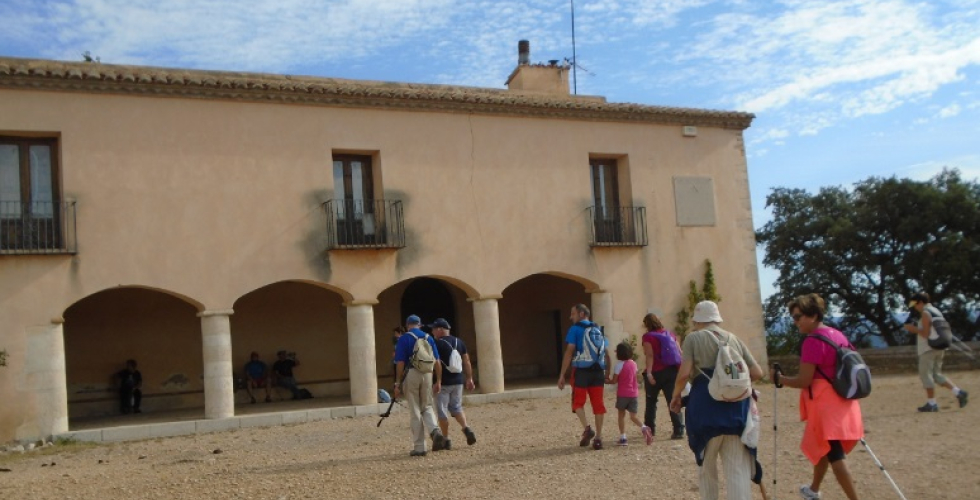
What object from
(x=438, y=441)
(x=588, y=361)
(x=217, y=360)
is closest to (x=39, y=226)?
(x=217, y=360)

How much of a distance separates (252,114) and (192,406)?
588 cm

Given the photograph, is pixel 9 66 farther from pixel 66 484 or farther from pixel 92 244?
pixel 66 484

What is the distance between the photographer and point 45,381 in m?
13.7

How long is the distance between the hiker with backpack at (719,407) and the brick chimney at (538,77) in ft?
50.3

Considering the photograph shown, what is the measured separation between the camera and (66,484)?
31.5 feet

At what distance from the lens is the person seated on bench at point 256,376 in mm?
17953

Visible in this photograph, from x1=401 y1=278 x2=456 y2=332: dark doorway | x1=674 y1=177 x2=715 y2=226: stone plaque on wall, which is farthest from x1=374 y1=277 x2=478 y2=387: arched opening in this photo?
x1=674 y1=177 x2=715 y2=226: stone plaque on wall

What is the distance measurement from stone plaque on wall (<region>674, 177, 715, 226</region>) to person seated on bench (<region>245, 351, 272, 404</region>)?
8939 millimetres

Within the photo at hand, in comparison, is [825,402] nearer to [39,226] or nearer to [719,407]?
[719,407]

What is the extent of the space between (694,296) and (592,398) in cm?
980

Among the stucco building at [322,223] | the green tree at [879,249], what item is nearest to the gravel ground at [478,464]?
the stucco building at [322,223]

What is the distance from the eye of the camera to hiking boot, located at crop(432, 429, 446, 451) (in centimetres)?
1022

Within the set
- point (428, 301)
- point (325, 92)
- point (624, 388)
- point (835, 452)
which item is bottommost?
point (835, 452)

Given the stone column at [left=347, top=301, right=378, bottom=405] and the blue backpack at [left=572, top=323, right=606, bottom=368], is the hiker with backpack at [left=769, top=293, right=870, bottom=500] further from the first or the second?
the stone column at [left=347, top=301, right=378, bottom=405]
